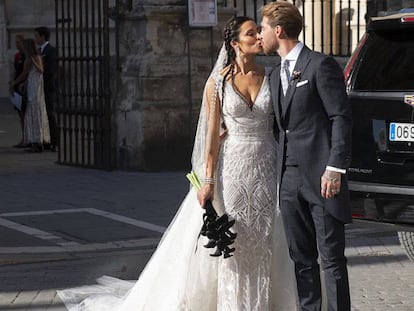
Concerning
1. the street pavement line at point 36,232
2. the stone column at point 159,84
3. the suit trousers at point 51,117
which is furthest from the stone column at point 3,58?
the street pavement line at point 36,232

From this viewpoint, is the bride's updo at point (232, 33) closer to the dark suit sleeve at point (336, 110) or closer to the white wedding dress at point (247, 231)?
the white wedding dress at point (247, 231)

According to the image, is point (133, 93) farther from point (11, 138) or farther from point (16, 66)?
point (11, 138)

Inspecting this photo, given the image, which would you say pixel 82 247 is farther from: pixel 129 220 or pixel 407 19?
pixel 407 19

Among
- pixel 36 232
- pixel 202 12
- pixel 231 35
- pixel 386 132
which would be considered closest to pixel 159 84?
pixel 202 12

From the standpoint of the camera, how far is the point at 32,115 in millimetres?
16531

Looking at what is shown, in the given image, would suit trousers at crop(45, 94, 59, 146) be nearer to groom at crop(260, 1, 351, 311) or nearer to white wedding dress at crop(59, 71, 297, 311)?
white wedding dress at crop(59, 71, 297, 311)

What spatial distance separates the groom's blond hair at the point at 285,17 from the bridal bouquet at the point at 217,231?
1.03 m

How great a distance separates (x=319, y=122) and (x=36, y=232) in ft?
15.2

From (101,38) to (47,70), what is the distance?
3.18 metres

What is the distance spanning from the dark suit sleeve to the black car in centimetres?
152

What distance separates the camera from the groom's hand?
5508 millimetres

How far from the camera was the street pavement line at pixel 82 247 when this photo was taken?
887cm

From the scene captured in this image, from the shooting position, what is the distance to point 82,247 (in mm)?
9062

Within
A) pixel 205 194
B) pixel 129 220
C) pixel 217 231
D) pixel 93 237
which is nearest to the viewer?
pixel 217 231
